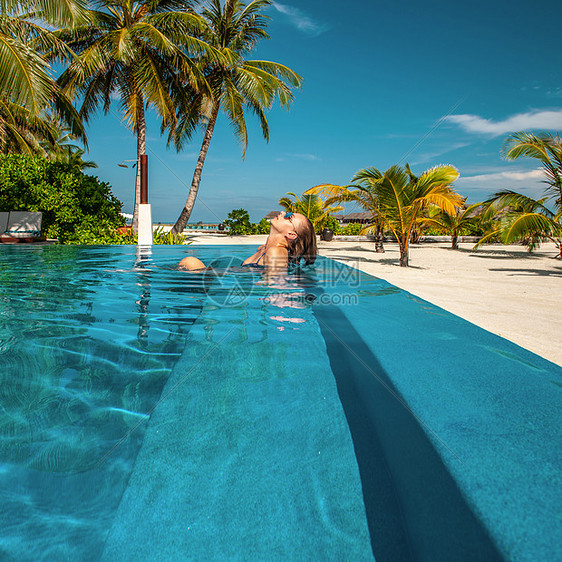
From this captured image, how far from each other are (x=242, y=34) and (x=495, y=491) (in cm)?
2037

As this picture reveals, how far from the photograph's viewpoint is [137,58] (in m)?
14.2

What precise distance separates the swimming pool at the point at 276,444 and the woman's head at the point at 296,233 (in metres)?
2.65

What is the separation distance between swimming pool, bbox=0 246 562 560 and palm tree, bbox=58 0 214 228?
1379 centimetres

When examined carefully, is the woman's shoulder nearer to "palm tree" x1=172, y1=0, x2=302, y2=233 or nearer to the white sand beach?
the white sand beach

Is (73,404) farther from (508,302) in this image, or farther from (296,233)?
(508,302)

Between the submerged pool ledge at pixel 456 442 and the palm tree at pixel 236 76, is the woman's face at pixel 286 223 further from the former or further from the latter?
the palm tree at pixel 236 76

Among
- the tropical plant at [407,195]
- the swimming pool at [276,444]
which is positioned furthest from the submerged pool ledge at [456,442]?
the tropical plant at [407,195]

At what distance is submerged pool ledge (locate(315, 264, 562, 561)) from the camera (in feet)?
3.10

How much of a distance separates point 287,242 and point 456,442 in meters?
4.33

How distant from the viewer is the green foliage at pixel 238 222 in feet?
71.0

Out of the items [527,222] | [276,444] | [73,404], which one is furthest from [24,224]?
[527,222]

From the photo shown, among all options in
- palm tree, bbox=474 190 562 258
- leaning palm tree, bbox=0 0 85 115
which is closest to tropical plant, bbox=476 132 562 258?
palm tree, bbox=474 190 562 258

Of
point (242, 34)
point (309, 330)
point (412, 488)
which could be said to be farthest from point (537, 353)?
point (242, 34)

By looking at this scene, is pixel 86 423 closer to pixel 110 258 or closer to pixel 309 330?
pixel 309 330
